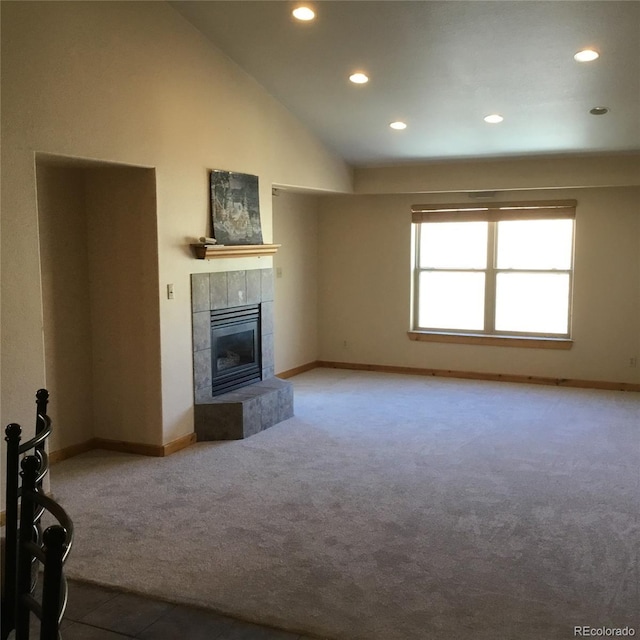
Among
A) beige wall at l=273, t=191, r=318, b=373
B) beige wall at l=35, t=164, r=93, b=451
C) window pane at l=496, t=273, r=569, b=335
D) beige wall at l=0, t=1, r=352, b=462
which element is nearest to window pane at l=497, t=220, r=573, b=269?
window pane at l=496, t=273, r=569, b=335

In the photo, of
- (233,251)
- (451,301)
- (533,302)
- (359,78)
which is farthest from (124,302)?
(533,302)

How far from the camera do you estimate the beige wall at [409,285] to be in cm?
698

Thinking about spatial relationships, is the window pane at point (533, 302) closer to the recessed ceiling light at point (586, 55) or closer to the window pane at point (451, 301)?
the window pane at point (451, 301)

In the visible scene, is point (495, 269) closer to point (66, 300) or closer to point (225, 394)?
point (225, 394)

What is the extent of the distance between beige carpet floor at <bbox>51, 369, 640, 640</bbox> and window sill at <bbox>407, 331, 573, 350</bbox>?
1.45 m

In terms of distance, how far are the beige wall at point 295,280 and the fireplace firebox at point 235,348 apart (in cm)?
153

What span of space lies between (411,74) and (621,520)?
3358 millimetres

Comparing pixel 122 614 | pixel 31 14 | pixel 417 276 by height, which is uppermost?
pixel 31 14

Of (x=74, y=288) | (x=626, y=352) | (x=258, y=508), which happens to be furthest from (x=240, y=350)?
(x=626, y=352)

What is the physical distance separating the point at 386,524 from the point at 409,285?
180 inches

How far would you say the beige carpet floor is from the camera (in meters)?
2.86

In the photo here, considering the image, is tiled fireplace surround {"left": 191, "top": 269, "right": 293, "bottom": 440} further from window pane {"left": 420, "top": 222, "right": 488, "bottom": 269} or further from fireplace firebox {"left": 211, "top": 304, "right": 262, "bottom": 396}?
window pane {"left": 420, "top": 222, "right": 488, "bottom": 269}

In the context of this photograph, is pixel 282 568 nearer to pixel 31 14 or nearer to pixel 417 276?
pixel 31 14

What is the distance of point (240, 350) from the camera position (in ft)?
19.1
